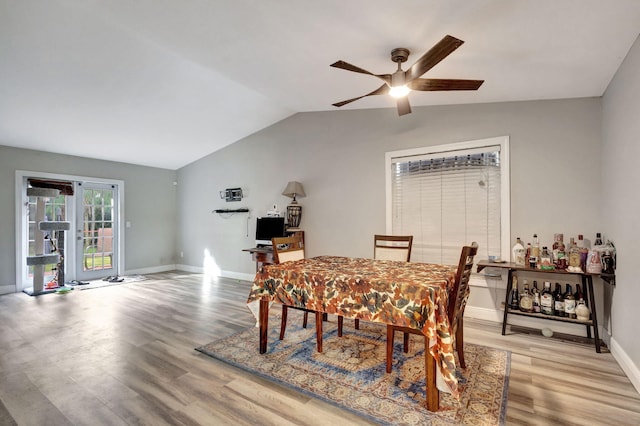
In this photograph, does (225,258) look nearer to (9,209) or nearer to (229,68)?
(9,209)

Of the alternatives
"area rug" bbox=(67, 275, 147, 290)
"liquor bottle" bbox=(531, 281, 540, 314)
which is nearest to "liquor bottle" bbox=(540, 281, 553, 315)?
"liquor bottle" bbox=(531, 281, 540, 314)

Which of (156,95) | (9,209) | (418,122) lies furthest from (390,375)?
(9,209)

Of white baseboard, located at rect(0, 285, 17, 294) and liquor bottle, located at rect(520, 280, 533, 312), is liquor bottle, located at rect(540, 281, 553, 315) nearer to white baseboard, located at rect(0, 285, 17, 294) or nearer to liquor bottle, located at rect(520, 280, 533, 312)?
liquor bottle, located at rect(520, 280, 533, 312)

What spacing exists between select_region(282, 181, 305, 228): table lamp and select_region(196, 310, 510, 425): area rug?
2070 mm

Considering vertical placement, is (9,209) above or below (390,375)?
above

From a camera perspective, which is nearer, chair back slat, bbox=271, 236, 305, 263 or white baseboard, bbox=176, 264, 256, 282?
chair back slat, bbox=271, 236, 305, 263

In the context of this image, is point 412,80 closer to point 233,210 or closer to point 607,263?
point 607,263

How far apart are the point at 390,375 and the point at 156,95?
13.8 ft

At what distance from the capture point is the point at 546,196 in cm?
324

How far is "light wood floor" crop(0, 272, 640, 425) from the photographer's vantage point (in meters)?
1.86

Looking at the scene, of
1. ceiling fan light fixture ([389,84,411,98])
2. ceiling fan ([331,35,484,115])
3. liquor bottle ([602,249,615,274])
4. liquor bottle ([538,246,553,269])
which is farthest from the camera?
liquor bottle ([538,246,553,269])

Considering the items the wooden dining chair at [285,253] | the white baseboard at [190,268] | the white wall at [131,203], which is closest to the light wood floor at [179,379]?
the wooden dining chair at [285,253]

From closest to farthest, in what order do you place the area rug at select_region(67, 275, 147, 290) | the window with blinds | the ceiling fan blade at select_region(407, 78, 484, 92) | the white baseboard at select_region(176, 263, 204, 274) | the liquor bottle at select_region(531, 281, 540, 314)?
the ceiling fan blade at select_region(407, 78, 484, 92) → the liquor bottle at select_region(531, 281, 540, 314) → the window with blinds → the area rug at select_region(67, 275, 147, 290) → the white baseboard at select_region(176, 263, 204, 274)

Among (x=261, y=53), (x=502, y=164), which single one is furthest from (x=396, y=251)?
(x=261, y=53)
